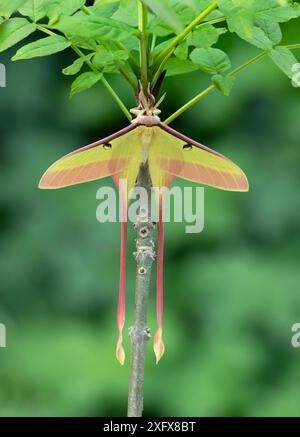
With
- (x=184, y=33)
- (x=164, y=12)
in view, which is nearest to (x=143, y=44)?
(x=184, y=33)

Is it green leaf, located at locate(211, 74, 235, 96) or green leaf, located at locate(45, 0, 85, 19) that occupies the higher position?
green leaf, located at locate(45, 0, 85, 19)

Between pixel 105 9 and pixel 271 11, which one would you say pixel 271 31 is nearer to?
pixel 271 11

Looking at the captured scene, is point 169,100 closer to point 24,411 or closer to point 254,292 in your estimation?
point 254,292

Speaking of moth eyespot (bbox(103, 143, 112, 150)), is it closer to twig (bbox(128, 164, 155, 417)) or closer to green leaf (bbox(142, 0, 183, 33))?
twig (bbox(128, 164, 155, 417))

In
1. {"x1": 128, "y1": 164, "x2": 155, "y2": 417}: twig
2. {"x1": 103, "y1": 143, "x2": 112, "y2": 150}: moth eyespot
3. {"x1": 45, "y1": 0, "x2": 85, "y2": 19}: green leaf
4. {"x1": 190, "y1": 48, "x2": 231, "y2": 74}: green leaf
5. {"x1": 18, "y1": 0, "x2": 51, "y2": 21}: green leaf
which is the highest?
{"x1": 18, "y1": 0, "x2": 51, "y2": 21}: green leaf

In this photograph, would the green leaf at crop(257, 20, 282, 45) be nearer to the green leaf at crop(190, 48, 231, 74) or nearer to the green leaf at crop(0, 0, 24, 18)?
the green leaf at crop(190, 48, 231, 74)

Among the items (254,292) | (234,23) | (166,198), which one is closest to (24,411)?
(254,292)

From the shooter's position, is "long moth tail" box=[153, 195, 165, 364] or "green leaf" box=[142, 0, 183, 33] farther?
"long moth tail" box=[153, 195, 165, 364]

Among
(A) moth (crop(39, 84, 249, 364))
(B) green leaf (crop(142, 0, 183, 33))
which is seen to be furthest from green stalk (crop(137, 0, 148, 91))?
(B) green leaf (crop(142, 0, 183, 33))
